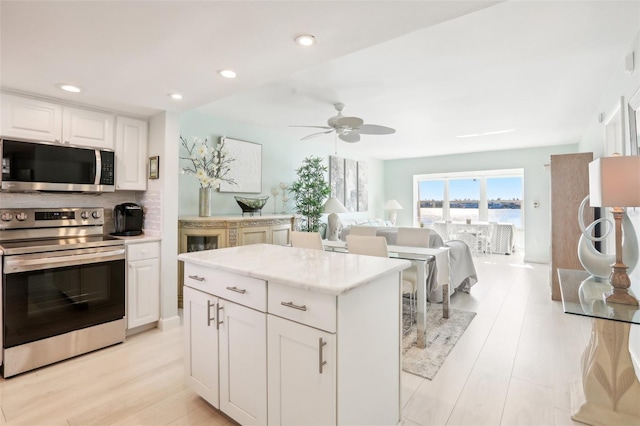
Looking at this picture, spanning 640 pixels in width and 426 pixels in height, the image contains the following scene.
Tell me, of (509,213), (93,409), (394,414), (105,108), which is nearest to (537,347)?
(394,414)

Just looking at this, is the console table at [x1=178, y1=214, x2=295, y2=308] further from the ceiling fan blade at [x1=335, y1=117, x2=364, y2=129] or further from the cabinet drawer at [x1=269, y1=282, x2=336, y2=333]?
the cabinet drawer at [x1=269, y1=282, x2=336, y2=333]

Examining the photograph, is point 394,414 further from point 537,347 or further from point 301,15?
point 301,15

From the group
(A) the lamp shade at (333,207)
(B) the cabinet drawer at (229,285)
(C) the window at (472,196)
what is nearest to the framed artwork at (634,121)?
(B) the cabinet drawer at (229,285)

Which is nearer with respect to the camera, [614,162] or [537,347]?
[614,162]

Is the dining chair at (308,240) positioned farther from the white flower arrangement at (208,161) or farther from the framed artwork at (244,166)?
the framed artwork at (244,166)

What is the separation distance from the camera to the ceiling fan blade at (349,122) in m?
3.27

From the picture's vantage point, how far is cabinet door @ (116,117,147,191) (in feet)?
10.2

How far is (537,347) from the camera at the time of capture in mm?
2713

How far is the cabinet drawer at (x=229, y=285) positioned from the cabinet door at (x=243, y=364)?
0.04m

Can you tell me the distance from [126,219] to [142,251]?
0.41m

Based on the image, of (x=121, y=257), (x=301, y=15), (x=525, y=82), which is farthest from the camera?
(x=525, y=82)

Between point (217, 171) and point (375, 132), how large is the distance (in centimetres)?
202

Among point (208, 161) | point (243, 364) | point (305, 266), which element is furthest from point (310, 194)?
point (243, 364)

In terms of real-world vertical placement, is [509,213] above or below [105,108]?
below
